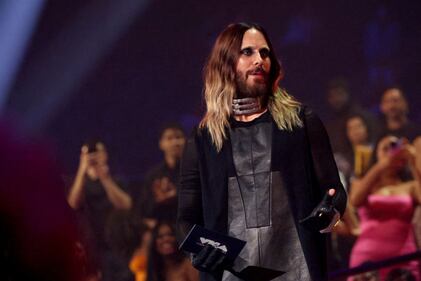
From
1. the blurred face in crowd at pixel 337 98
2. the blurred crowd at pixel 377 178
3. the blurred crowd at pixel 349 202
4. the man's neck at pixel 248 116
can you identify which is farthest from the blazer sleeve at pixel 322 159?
the blurred face in crowd at pixel 337 98

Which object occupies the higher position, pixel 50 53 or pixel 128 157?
pixel 50 53

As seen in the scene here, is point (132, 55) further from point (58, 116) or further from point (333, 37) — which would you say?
point (333, 37)

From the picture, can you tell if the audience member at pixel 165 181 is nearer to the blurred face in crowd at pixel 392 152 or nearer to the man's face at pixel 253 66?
the blurred face in crowd at pixel 392 152

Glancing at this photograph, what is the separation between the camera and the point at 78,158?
22.4 feet

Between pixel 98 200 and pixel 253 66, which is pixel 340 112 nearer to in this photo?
pixel 98 200

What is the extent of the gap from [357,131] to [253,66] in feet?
11.7

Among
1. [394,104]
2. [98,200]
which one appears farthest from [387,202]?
[98,200]

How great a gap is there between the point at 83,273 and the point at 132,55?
6375mm

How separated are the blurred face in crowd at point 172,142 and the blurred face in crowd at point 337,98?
4.29ft

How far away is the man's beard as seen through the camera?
2.65 metres

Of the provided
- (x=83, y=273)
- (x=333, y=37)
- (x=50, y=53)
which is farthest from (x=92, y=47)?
→ (x=83, y=273)

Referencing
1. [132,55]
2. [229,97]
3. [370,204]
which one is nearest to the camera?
[229,97]

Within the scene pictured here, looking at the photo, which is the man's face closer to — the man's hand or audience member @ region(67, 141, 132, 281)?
audience member @ region(67, 141, 132, 281)

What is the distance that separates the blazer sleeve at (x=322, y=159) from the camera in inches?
97.3
